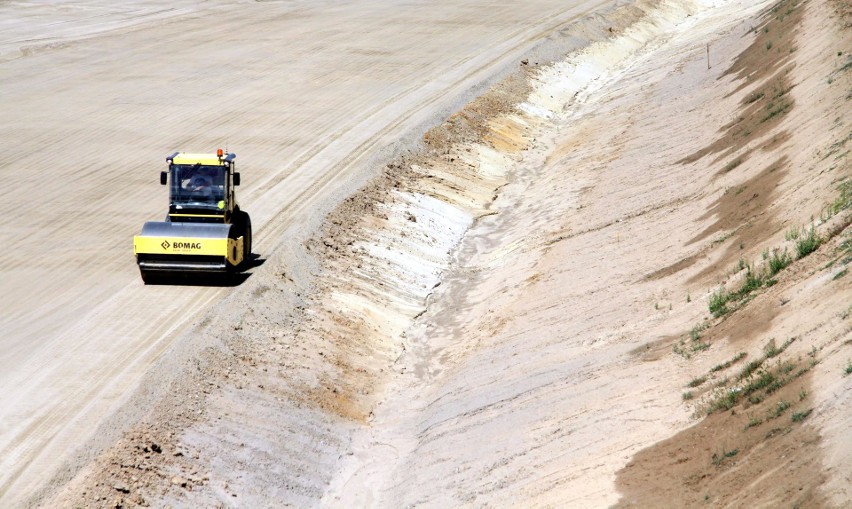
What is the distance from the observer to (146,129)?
37.6 metres

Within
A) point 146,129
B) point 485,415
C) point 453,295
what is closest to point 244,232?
point 453,295

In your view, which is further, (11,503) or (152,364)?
(152,364)

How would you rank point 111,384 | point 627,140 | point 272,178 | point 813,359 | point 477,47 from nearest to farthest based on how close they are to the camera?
point 813,359 → point 111,384 → point 272,178 → point 627,140 → point 477,47

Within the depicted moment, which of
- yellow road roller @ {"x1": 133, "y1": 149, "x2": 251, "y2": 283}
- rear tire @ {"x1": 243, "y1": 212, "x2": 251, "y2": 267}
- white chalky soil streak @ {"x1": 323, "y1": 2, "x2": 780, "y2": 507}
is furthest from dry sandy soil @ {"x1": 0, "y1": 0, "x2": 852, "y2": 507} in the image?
yellow road roller @ {"x1": 133, "y1": 149, "x2": 251, "y2": 283}

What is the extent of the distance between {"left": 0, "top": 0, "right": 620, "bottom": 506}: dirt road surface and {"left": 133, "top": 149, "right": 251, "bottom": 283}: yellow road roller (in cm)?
77

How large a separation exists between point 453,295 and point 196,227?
288 inches

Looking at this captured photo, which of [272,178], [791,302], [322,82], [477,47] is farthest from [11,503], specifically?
[477,47]

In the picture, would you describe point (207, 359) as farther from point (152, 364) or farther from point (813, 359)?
point (813, 359)

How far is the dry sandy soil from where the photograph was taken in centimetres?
1534

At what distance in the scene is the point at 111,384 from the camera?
18.2 meters

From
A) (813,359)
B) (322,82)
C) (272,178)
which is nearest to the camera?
(813,359)

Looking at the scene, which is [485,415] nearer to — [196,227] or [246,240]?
[196,227]

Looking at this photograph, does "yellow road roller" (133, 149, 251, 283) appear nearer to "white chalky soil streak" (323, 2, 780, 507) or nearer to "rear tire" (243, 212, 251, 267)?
"rear tire" (243, 212, 251, 267)

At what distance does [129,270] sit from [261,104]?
59.2 feet
